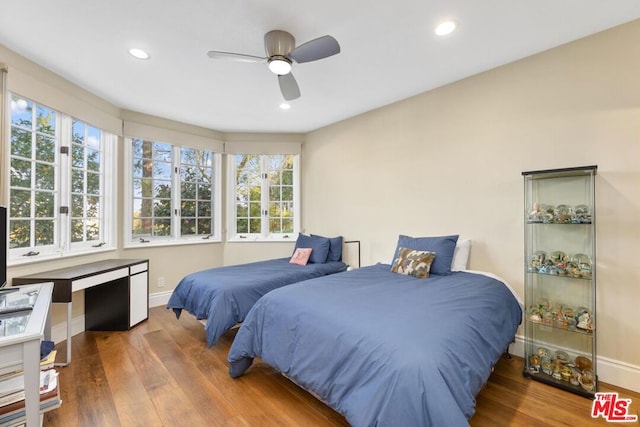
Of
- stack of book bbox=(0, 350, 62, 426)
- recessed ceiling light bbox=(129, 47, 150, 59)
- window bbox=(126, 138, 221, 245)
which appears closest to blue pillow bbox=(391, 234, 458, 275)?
stack of book bbox=(0, 350, 62, 426)

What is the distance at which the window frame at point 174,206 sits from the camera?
387cm

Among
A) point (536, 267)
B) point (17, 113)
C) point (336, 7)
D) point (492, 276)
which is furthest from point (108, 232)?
point (536, 267)

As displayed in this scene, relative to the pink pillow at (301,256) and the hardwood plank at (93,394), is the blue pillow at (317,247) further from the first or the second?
the hardwood plank at (93,394)

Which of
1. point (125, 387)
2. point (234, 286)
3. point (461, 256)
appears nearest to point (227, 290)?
point (234, 286)

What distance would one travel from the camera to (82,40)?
2340mm

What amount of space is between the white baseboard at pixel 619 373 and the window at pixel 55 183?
4.85 metres

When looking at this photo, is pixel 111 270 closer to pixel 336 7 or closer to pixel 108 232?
pixel 108 232

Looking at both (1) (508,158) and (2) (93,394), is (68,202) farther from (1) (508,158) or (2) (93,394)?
(1) (508,158)

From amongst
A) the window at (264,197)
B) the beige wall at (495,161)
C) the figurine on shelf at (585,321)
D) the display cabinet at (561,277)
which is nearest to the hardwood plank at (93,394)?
the beige wall at (495,161)

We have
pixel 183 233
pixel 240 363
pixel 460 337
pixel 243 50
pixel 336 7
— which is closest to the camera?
pixel 460 337

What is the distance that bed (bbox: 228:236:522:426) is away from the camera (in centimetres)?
129

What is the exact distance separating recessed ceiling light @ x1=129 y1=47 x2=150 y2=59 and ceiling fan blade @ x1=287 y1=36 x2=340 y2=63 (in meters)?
1.30

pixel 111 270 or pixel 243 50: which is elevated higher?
pixel 243 50

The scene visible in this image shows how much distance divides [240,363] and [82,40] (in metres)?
2.81
